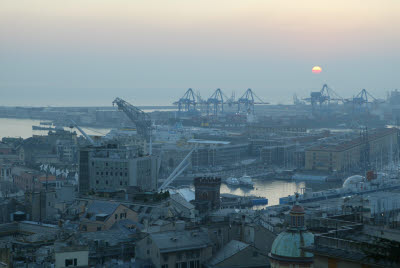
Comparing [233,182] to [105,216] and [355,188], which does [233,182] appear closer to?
[355,188]

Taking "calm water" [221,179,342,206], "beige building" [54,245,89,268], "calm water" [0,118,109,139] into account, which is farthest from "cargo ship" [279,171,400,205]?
"calm water" [0,118,109,139]

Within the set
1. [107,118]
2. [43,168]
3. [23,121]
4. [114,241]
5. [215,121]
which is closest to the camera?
[114,241]

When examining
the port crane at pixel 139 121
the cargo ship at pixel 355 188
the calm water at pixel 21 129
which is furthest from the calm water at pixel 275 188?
the calm water at pixel 21 129

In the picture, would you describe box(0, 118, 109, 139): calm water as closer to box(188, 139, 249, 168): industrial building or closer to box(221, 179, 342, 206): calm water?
box(188, 139, 249, 168): industrial building

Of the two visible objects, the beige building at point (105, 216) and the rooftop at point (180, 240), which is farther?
the beige building at point (105, 216)

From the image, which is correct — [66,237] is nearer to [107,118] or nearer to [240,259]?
[240,259]

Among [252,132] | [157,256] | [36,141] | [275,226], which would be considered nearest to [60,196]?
[275,226]

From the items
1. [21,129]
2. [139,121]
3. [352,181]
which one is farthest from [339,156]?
[21,129]

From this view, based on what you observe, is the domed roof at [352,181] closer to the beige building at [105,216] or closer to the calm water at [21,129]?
the beige building at [105,216]
